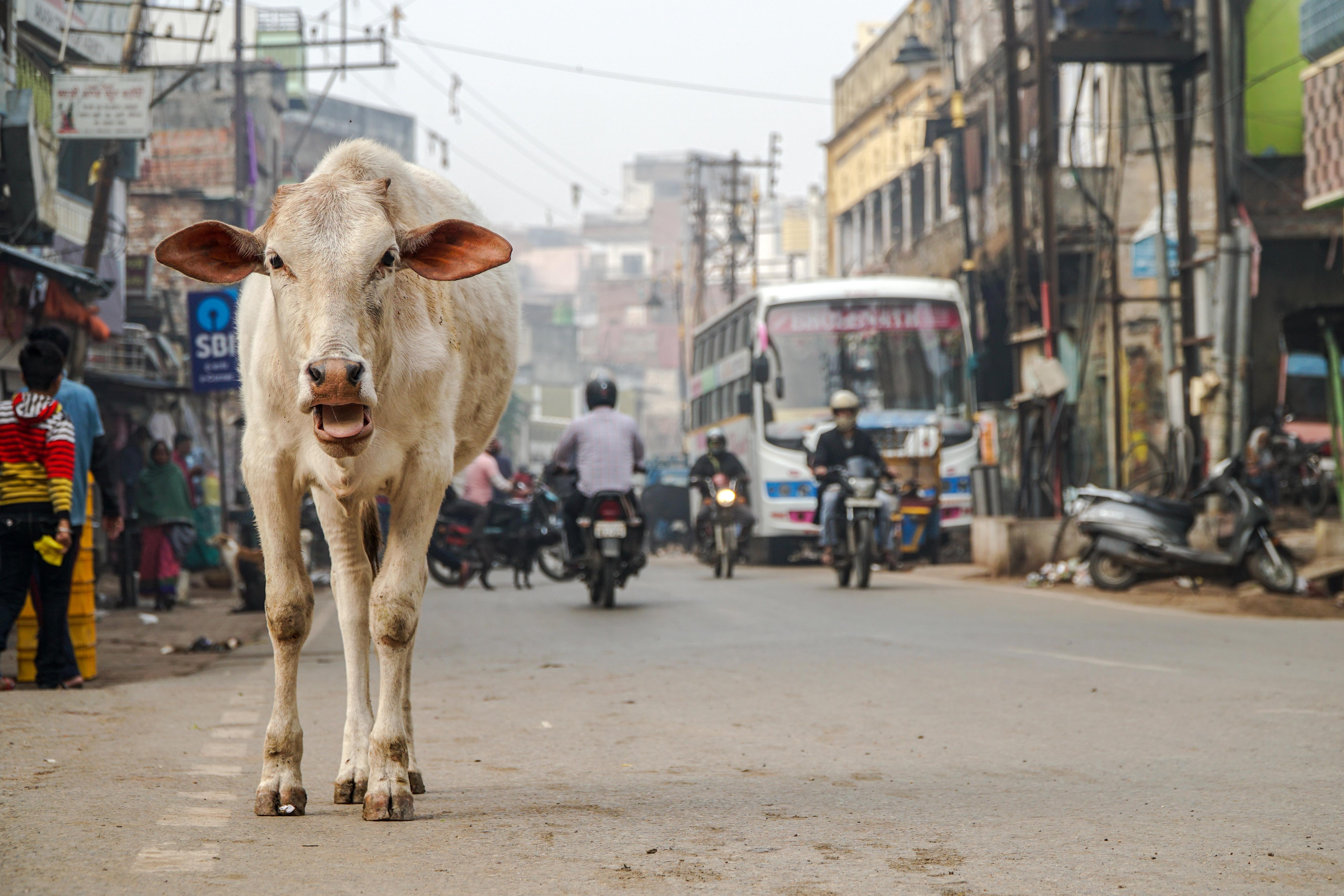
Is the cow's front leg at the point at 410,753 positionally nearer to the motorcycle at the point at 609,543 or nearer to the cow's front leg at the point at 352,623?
the cow's front leg at the point at 352,623

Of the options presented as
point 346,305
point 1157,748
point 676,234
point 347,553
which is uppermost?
point 676,234

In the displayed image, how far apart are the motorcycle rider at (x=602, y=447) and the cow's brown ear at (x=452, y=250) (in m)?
8.77

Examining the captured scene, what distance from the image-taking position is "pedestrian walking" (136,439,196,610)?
1639 cm

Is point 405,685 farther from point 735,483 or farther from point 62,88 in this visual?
point 735,483

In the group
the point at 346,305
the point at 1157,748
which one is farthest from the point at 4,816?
the point at 1157,748

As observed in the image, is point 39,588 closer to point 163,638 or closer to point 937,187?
point 163,638

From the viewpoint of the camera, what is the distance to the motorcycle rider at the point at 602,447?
45.5 feet

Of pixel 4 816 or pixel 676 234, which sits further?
pixel 676 234

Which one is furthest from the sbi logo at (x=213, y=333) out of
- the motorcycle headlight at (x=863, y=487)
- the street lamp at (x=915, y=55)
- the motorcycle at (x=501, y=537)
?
the street lamp at (x=915, y=55)

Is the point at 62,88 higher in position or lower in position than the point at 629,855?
higher

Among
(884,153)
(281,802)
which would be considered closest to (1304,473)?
(281,802)

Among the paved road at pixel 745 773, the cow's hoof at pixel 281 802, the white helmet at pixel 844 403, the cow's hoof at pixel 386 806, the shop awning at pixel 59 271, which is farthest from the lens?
the white helmet at pixel 844 403

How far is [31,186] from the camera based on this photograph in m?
14.6

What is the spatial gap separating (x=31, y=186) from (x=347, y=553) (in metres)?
10.8
